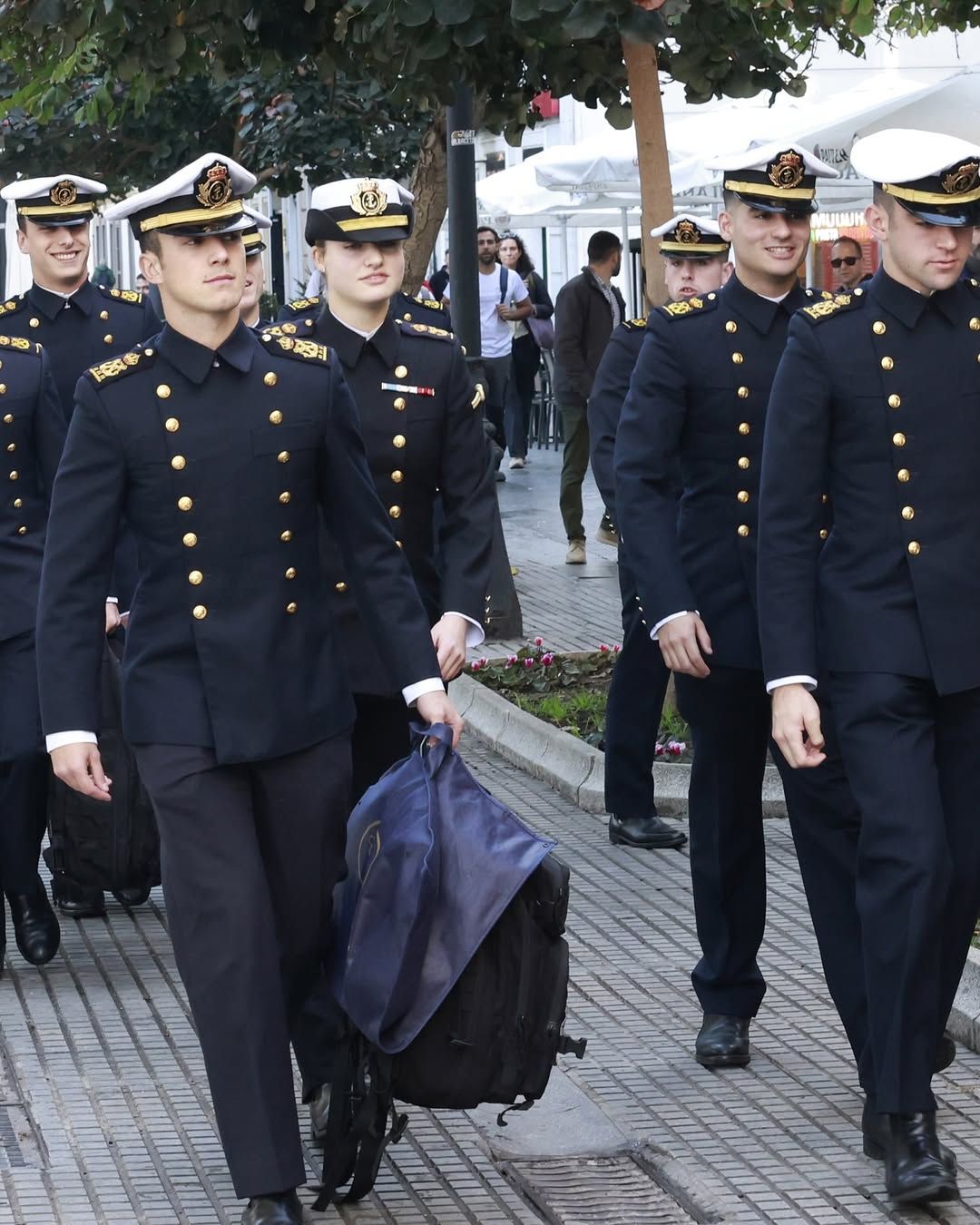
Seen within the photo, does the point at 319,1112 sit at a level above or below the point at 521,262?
above

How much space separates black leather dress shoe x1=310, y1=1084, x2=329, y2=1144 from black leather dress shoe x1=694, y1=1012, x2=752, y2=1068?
3.27 ft

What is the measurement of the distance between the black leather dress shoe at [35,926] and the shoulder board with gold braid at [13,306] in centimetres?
232

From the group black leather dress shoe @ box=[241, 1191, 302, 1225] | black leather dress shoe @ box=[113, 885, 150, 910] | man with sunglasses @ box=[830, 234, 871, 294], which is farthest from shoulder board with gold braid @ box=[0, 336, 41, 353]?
man with sunglasses @ box=[830, 234, 871, 294]

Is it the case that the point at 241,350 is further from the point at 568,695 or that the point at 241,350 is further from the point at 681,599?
the point at 568,695

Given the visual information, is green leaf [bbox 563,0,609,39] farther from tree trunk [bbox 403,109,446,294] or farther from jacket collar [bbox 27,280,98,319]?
tree trunk [bbox 403,109,446,294]

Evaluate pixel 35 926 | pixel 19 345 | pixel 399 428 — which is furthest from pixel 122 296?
pixel 399 428

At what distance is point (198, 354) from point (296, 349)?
8.9 inches

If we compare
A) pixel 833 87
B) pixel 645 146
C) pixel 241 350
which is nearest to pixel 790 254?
pixel 241 350

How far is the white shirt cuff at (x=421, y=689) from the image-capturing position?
5113 mm

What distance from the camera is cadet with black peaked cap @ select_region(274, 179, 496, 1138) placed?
6016mm

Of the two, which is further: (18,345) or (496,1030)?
(18,345)

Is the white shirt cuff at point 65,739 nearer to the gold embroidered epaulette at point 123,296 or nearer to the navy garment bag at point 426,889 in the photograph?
the navy garment bag at point 426,889

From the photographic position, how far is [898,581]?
5.12 meters

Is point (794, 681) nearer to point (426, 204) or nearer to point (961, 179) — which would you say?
point (961, 179)
